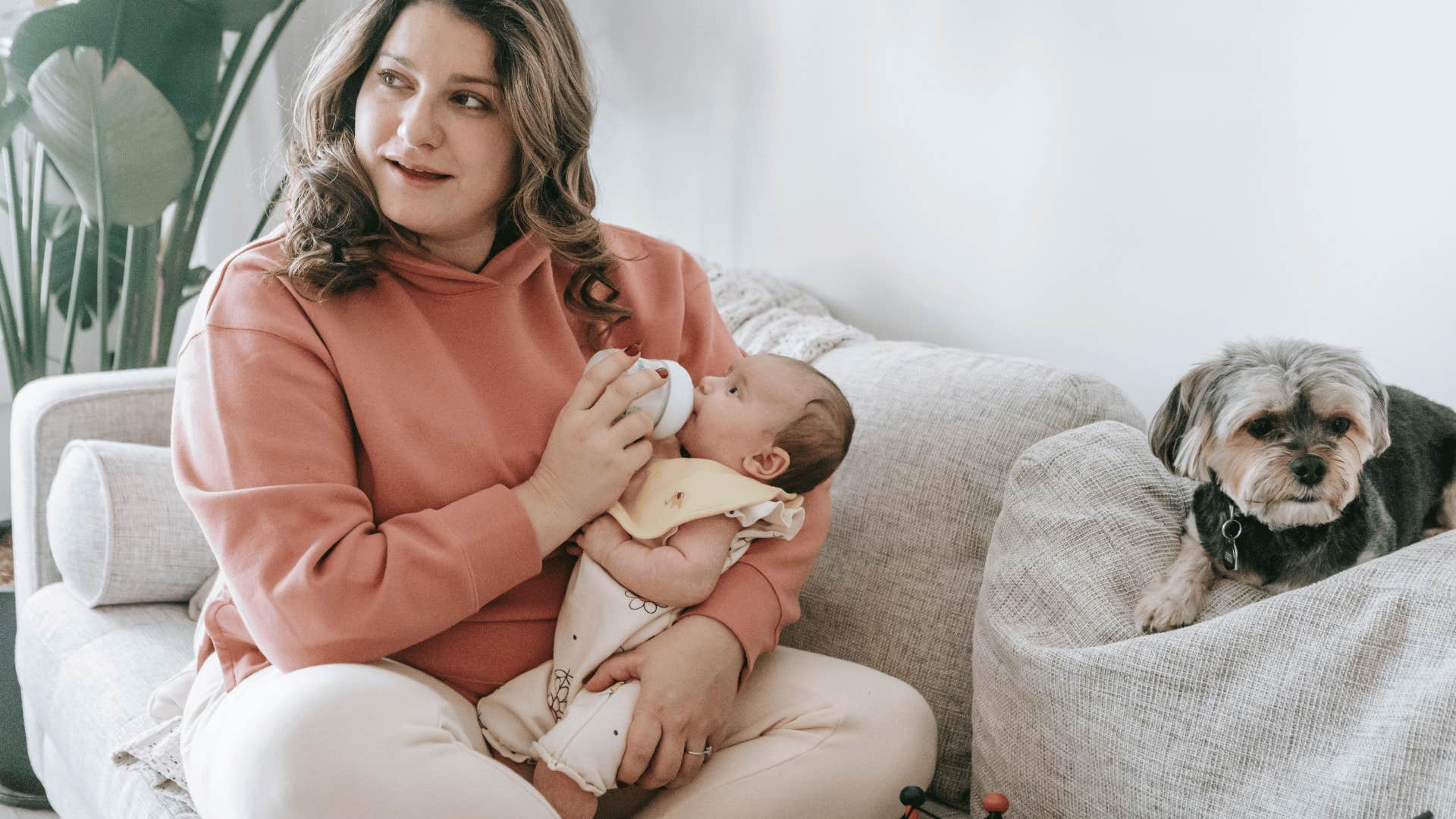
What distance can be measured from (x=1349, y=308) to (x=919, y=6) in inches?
34.2

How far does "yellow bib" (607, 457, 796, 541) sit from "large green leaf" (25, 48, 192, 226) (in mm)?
1666

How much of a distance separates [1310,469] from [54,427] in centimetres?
183

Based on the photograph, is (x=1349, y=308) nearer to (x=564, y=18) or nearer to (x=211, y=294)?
(x=564, y=18)

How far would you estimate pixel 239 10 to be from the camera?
2.49 meters

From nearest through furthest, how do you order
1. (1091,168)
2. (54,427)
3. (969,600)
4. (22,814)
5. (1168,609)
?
(1168,609), (969,600), (1091,168), (54,427), (22,814)

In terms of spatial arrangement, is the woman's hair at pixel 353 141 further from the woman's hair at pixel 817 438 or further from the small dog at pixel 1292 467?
the small dog at pixel 1292 467

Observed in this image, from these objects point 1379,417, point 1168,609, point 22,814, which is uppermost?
point 1379,417

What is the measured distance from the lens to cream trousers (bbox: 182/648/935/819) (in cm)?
97

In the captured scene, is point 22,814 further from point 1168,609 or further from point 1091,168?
point 1091,168

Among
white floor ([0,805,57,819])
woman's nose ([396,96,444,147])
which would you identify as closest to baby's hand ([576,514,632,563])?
woman's nose ([396,96,444,147])

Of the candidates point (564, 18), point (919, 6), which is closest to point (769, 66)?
point (919, 6)

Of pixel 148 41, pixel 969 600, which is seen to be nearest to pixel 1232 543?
pixel 969 600

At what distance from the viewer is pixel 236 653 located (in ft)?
3.94

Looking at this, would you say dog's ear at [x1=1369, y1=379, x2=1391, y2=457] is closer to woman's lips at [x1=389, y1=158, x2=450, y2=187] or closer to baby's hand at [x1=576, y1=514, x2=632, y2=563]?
baby's hand at [x1=576, y1=514, x2=632, y2=563]
